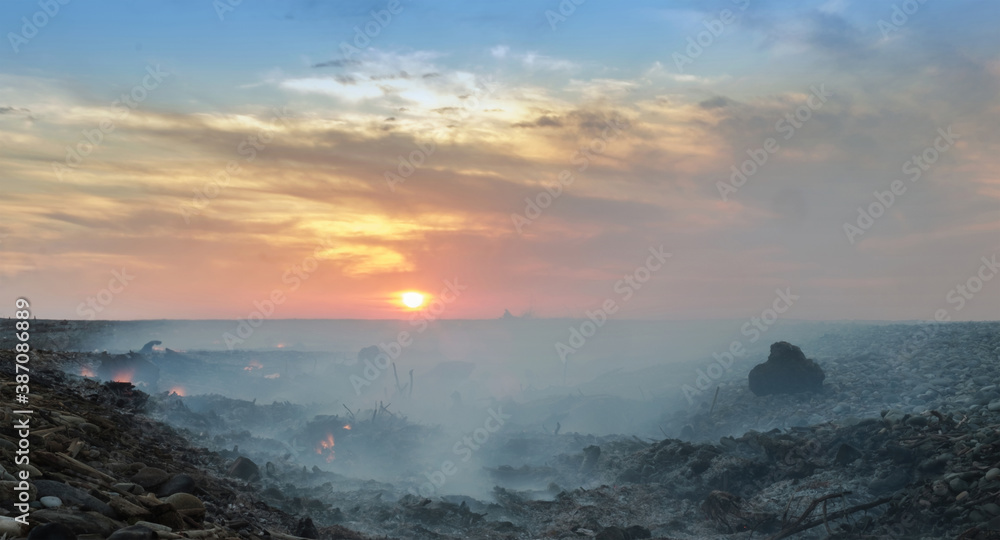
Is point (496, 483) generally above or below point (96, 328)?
below

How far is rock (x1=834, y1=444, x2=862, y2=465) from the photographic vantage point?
1341cm

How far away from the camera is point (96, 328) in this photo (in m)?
40.2

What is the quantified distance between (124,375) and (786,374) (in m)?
26.2

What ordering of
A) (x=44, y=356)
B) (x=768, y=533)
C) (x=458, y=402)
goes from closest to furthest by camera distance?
1. (x=768, y=533)
2. (x=44, y=356)
3. (x=458, y=402)

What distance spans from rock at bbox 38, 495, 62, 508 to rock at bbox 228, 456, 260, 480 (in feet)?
23.8

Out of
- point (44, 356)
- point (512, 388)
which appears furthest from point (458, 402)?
point (44, 356)

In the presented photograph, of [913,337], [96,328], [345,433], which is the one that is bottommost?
[345,433]

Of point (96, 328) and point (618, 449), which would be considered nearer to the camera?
point (618, 449)

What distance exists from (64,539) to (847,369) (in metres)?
23.3

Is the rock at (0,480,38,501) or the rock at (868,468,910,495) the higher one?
the rock at (0,480,38,501)

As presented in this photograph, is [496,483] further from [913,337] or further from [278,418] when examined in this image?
[913,337]

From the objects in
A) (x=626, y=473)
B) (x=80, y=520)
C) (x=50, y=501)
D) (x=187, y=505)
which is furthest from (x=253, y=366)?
(x=80, y=520)

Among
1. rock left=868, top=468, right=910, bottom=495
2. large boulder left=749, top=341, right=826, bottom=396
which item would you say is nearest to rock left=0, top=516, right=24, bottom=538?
rock left=868, top=468, right=910, bottom=495

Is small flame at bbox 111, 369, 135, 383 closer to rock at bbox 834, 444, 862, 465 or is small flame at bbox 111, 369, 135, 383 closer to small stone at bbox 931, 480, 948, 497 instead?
rock at bbox 834, 444, 862, 465
